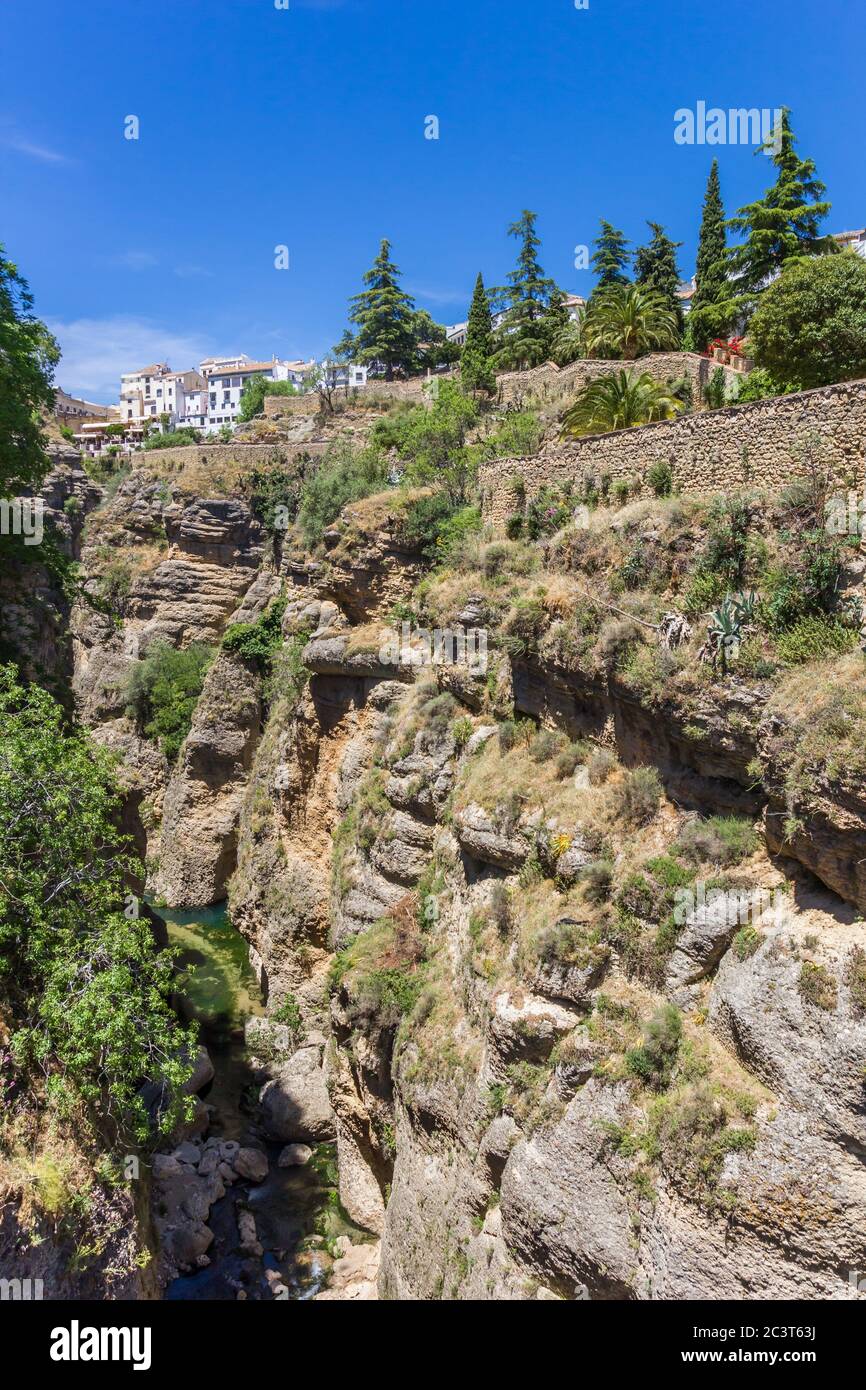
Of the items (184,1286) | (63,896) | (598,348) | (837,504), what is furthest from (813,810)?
(598,348)

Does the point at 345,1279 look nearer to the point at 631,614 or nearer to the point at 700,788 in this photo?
the point at 700,788

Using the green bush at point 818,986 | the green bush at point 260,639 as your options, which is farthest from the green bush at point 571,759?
the green bush at point 260,639

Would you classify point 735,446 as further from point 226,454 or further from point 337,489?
point 226,454

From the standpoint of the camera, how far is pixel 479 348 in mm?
37125

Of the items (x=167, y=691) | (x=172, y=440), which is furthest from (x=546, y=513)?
(x=172, y=440)

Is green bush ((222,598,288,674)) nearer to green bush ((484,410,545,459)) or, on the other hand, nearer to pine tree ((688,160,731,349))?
green bush ((484,410,545,459))

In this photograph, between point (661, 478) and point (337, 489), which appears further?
point (337, 489)

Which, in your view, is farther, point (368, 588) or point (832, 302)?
point (368, 588)

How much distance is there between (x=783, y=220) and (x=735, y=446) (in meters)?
14.4

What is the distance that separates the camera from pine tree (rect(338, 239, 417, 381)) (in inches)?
1777

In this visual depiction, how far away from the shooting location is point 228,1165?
19422 millimetres

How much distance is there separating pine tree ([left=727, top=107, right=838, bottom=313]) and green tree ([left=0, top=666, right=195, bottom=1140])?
23132mm

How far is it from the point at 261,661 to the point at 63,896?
2051 cm

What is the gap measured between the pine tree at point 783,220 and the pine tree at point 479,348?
11925 mm
